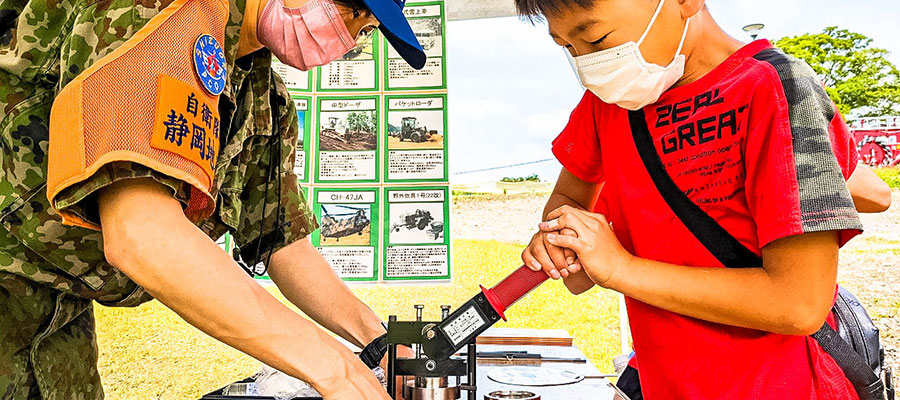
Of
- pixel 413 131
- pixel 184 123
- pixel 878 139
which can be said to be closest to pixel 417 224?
pixel 413 131

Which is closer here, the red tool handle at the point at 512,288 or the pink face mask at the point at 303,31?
the red tool handle at the point at 512,288

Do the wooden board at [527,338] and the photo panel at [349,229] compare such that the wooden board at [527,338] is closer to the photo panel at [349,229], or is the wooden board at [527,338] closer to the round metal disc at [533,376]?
the round metal disc at [533,376]

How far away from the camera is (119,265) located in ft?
2.65

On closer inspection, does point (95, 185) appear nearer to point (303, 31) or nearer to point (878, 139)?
point (303, 31)

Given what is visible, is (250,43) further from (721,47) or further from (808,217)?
(808,217)

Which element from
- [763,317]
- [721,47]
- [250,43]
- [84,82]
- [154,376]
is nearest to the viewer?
[84,82]

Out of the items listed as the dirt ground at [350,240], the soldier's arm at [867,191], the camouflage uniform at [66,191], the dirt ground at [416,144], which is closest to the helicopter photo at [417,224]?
the dirt ground at [350,240]

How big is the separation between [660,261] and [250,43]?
0.77m

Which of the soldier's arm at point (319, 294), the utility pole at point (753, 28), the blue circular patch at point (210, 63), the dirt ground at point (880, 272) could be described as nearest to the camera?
the blue circular patch at point (210, 63)

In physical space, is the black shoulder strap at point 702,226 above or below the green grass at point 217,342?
above

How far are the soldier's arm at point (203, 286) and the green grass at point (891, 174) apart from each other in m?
4.40

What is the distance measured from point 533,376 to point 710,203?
0.65m

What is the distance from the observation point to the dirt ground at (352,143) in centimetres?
300

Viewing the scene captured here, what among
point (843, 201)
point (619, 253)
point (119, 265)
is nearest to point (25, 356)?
point (119, 265)
